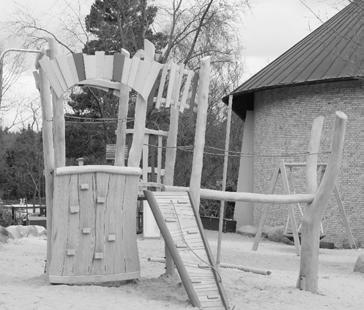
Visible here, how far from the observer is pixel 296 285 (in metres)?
9.88

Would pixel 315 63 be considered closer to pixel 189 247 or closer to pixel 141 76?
pixel 141 76

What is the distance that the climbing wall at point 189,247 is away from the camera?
7930 mm

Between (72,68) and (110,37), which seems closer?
(72,68)

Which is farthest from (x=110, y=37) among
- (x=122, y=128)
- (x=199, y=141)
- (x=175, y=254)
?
(x=175, y=254)

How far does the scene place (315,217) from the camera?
9727 millimetres

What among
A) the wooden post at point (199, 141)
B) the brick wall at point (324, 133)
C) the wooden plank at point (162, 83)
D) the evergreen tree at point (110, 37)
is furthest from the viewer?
the evergreen tree at point (110, 37)

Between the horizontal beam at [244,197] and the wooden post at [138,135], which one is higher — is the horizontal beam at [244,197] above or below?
below

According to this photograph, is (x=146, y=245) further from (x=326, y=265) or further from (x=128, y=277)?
(x=128, y=277)

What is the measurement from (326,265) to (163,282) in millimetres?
6270

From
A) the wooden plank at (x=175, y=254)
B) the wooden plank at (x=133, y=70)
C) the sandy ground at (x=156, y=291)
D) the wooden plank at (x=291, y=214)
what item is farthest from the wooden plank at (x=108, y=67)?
the wooden plank at (x=291, y=214)

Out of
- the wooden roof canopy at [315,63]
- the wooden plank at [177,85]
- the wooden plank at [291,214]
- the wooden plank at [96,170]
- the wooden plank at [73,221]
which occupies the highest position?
the wooden roof canopy at [315,63]

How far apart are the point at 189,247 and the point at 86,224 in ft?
3.90

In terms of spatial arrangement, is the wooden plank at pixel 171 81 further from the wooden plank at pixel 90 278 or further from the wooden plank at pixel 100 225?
the wooden plank at pixel 90 278

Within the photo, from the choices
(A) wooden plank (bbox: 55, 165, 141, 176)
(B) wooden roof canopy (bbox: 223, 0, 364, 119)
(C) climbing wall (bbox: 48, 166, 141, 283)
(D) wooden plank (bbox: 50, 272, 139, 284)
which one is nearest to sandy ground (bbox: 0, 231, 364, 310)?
(D) wooden plank (bbox: 50, 272, 139, 284)
